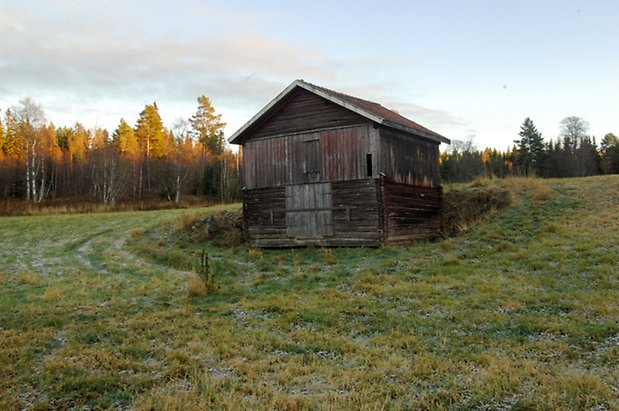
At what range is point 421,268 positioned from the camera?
1363 centimetres

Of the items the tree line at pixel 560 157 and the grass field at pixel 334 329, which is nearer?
the grass field at pixel 334 329

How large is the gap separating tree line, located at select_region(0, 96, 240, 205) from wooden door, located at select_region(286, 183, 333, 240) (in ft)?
109

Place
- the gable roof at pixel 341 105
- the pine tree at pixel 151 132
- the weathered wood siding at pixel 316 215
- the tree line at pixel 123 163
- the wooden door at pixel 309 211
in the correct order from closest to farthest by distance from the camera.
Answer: the gable roof at pixel 341 105
the weathered wood siding at pixel 316 215
the wooden door at pixel 309 211
the tree line at pixel 123 163
the pine tree at pixel 151 132

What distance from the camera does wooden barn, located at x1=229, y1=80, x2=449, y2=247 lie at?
18.6 metres

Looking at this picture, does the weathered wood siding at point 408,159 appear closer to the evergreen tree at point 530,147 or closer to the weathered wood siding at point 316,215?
the weathered wood siding at point 316,215

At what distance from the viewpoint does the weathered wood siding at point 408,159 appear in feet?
62.8

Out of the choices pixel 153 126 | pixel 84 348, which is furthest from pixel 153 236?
pixel 153 126

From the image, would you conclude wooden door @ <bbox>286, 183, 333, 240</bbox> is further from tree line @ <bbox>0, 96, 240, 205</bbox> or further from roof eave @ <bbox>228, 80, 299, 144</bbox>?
tree line @ <bbox>0, 96, 240, 205</bbox>

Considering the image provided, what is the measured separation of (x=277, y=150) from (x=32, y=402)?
53.7 ft

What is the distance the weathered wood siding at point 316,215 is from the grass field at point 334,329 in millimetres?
1494

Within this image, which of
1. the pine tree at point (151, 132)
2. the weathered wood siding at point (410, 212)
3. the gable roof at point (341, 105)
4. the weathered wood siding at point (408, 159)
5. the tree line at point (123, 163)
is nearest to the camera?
the gable roof at point (341, 105)

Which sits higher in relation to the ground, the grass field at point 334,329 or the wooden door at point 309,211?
the wooden door at point 309,211

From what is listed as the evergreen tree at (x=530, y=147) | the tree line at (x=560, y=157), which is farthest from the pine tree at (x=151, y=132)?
the evergreen tree at (x=530, y=147)

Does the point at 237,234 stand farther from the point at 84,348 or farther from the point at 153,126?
the point at 153,126
